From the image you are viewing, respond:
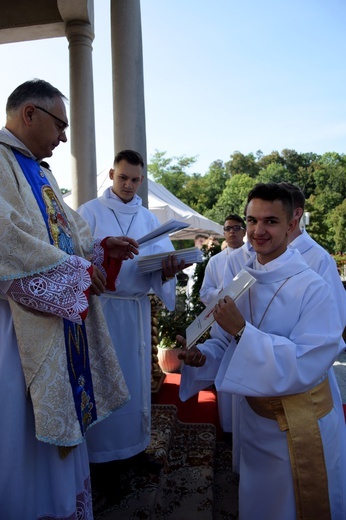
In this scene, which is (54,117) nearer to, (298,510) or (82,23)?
(298,510)

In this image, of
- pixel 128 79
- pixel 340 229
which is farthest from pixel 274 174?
pixel 128 79

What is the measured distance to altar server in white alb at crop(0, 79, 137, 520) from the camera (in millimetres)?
1703

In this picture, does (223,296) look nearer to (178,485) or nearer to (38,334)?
(38,334)

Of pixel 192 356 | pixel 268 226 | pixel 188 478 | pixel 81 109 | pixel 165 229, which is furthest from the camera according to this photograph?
pixel 81 109

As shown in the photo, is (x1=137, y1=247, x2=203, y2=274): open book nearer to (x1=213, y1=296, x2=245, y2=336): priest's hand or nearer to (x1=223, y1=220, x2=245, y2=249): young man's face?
(x1=213, y1=296, x2=245, y2=336): priest's hand

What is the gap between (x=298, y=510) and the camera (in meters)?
2.07

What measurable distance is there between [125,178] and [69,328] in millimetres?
1644

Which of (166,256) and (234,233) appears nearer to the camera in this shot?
(166,256)

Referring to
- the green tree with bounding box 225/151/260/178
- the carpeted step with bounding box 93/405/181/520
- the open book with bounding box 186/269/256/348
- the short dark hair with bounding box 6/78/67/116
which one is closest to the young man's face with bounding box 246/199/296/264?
the open book with bounding box 186/269/256/348

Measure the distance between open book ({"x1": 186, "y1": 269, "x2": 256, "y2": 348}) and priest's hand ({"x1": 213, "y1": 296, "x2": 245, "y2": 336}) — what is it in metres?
0.04

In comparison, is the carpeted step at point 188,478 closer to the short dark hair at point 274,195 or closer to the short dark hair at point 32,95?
the short dark hair at point 274,195

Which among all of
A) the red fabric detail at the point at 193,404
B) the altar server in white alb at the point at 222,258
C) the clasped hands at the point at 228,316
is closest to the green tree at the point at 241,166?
the altar server in white alb at the point at 222,258

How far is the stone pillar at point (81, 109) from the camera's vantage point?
25.4ft

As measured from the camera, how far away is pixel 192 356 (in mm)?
2359
